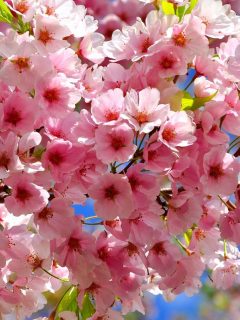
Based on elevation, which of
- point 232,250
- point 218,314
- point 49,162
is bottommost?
point 218,314

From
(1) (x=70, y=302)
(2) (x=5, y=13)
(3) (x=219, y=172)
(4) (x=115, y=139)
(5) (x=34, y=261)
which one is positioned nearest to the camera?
(4) (x=115, y=139)

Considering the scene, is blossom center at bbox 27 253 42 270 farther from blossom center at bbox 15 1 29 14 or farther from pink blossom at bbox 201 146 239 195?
blossom center at bbox 15 1 29 14

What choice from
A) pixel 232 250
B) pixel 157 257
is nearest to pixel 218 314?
pixel 232 250

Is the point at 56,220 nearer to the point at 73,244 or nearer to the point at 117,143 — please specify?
the point at 73,244

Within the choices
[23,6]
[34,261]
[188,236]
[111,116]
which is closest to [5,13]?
[23,6]

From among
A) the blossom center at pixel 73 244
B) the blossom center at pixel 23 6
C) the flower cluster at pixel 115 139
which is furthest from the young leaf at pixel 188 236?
the blossom center at pixel 23 6

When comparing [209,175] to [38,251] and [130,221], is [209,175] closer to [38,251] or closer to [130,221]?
[130,221]

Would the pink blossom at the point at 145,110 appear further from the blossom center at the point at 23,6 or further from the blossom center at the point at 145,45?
the blossom center at the point at 23,6
